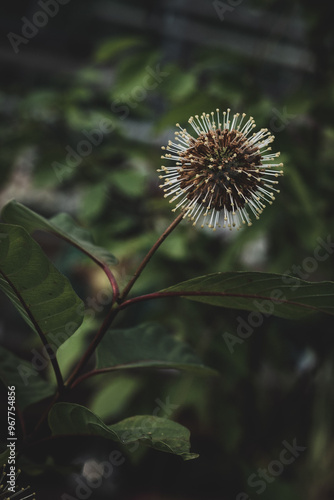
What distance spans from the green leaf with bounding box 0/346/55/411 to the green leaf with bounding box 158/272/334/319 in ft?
0.80

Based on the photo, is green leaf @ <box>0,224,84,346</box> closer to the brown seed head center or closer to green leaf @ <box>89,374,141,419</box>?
the brown seed head center

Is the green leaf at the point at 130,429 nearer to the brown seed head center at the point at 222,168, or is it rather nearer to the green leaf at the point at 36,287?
the green leaf at the point at 36,287

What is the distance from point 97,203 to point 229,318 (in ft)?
1.61

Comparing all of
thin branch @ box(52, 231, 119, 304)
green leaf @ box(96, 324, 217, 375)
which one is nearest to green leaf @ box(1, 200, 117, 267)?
thin branch @ box(52, 231, 119, 304)

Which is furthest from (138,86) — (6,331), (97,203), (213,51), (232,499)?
(6,331)

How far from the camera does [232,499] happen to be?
1456 mm

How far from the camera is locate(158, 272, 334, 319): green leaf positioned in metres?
Result: 0.50

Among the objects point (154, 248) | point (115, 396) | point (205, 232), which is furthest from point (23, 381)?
point (205, 232)

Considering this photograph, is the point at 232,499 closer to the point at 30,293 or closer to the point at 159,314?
the point at 159,314

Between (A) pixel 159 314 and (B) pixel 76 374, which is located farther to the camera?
(A) pixel 159 314

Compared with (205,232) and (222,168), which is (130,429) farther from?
(205,232)

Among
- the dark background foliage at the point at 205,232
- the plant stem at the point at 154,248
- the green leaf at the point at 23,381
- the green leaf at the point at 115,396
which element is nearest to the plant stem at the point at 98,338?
the plant stem at the point at 154,248

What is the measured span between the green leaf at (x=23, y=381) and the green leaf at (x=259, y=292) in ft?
0.80

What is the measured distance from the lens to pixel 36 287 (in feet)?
1.67
